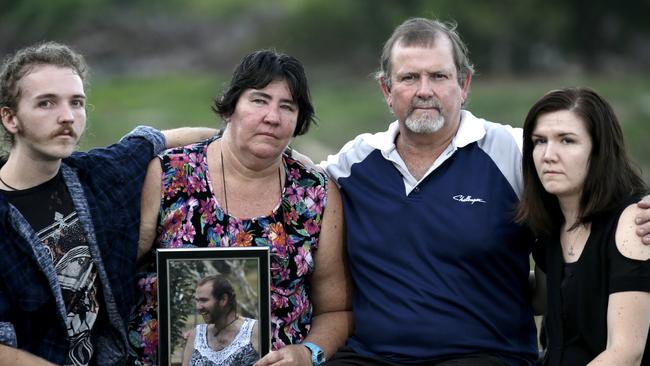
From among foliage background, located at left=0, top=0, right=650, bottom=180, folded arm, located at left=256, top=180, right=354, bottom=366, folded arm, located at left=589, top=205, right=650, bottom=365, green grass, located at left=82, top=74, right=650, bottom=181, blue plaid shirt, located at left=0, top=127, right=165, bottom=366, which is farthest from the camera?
foliage background, located at left=0, top=0, right=650, bottom=180

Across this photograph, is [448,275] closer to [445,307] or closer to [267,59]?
[445,307]

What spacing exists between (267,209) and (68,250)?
2.65 ft

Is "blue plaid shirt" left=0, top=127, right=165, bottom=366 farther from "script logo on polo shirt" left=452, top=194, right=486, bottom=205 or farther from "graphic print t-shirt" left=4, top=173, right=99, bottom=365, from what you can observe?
"script logo on polo shirt" left=452, top=194, right=486, bottom=205

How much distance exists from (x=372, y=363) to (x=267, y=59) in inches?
49.4

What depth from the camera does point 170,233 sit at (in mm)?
3846

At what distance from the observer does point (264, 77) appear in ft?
12.5

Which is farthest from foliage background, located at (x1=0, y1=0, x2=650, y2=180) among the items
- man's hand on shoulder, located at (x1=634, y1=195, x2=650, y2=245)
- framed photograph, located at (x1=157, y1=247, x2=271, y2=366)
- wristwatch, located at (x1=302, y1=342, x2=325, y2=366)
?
man's hand on shoulder, located at (x1=634, y1=195, x2=650, y2=245)

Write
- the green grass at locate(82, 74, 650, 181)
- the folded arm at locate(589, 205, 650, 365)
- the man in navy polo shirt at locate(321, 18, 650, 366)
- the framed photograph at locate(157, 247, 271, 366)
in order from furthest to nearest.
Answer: the green grass at locate(82, 74, 650, 181)
the man in navy polo shirt at locate(321, 18, 650, 366)
the framed photograph at locate(157, 247, 271, 366)
the folded arm at locate(589, 205, 650, 365)

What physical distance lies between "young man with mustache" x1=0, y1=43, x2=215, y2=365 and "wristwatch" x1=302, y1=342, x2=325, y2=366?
717 mm

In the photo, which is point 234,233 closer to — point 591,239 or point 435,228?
point 435,228

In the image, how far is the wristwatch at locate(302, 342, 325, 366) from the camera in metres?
3.84

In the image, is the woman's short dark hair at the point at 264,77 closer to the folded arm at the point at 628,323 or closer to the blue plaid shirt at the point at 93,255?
the blue plaid shirt at the point at 93,255

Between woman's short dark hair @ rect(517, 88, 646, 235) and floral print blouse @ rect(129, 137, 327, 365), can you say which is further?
floral print blouse @ rect(129, 137, 327, 365)

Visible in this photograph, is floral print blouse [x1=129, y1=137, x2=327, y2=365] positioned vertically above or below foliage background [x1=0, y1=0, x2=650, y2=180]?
below
